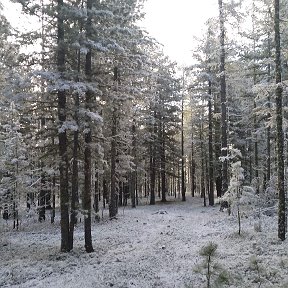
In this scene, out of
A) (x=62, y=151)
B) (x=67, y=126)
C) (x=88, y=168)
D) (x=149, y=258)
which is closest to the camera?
(x=149, y=258)

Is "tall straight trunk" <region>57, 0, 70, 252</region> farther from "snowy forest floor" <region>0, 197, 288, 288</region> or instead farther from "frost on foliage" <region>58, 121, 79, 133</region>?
"snowy forest floor" <region>0, 197, 288, 288</region>

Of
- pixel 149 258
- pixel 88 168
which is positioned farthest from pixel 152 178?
pixel 149 258

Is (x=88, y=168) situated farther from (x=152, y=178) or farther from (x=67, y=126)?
(x=152, y=178)

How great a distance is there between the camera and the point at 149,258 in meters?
14.3

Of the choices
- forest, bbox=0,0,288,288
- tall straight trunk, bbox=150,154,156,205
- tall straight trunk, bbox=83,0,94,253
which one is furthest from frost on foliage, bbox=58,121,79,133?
tall straight trunk, bbox=150,154,156,205

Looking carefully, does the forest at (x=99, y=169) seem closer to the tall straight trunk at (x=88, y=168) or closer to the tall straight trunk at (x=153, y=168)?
the tall straight trunk at (x=88, y=168)

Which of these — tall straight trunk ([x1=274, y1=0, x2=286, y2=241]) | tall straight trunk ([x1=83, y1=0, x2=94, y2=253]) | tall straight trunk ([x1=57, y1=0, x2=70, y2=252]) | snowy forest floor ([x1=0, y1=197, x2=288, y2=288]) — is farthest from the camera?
tall straight trunk ([x1=83, y1=0, x2=94, y2=253])

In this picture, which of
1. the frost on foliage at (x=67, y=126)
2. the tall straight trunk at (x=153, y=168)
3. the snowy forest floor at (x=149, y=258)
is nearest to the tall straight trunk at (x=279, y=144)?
the snowy forest floor at (x=149, y=258)

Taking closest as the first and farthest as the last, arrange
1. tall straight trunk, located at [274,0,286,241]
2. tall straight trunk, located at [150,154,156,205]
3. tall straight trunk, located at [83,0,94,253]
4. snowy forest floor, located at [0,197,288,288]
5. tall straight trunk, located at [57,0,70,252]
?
snowy forest floor, located at [0,197,288,288] < tall straight trunk, located at [274,0,286,241] < tall straight trunk, located at [57,0,70,252] < tall straight trunk, located at [83,0,94,253] < tall straight trunk, located at [150,154,156,205]

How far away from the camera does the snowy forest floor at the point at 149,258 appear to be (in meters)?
11.3

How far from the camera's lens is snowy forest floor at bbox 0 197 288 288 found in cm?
1131

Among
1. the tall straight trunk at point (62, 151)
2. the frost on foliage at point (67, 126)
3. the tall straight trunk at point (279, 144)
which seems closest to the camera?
the tall straight trunk at point (279, 144)

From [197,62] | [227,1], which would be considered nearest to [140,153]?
[197,62]

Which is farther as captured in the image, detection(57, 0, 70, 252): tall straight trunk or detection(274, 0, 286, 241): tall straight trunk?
detection(57, 0, 70, 252): tall straight trunk
